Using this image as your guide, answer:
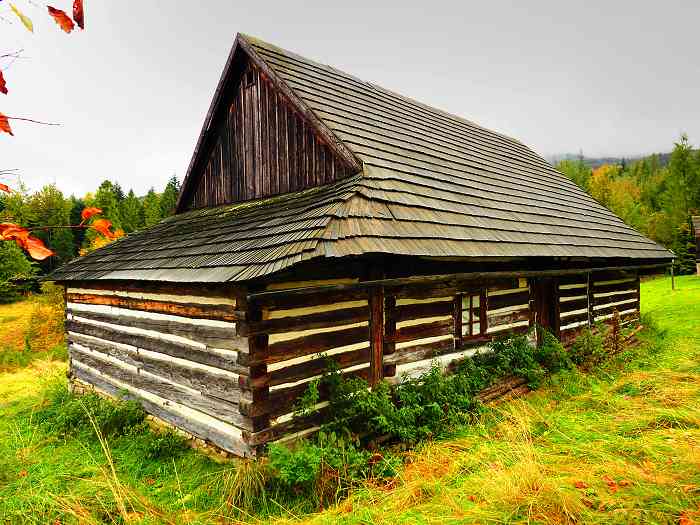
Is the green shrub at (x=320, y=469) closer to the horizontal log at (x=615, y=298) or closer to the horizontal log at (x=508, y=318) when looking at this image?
the horizontal log at (x=508, y=318)

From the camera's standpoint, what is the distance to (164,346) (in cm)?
602

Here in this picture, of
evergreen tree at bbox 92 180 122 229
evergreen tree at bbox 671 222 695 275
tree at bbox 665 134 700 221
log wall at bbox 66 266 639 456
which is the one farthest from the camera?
evergreen tree at bbox 92 180 122 229

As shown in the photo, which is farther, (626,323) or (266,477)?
(626,323)

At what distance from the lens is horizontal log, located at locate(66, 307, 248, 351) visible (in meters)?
4.76

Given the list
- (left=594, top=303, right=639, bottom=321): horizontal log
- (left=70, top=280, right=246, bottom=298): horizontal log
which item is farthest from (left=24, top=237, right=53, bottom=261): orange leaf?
(left=594, top=303, right=639, bottom=321): horizontal log

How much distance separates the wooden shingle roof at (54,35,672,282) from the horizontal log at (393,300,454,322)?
40.6 inches

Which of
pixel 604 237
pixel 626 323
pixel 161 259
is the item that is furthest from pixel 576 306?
pixel 161 259

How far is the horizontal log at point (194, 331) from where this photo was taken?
4.76m

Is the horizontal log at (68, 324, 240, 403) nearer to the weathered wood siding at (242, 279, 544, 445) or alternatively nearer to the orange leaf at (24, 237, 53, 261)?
the weathered wood siding at (242, 279, 544, 445)

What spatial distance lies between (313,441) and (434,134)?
740 cm

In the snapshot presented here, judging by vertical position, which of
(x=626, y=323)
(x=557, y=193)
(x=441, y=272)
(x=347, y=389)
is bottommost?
(x=626, y=323)

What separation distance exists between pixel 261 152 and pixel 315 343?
4.50m

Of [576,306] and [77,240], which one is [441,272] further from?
[77,240]

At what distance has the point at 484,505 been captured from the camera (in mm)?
3455
